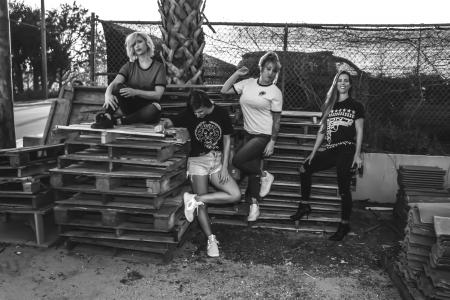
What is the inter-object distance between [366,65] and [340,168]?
8.24 ft

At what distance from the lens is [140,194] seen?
3971 mm

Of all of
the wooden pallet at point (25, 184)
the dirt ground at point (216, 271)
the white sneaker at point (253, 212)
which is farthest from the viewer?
the white sneaker at point (253, 212)

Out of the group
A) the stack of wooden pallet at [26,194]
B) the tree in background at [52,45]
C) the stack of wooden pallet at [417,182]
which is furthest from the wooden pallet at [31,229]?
the tree in background at [52,45]

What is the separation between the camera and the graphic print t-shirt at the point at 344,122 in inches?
186

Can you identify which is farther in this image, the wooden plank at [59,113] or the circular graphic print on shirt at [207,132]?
the wooden plank at [59,113]

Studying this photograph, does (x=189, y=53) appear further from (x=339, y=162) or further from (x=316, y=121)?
(x=339, y=162)

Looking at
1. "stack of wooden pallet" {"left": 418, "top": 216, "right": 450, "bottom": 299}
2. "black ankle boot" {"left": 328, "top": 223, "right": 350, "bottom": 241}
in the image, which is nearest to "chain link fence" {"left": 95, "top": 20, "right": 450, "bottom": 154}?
"black ankle boot" {"left": 328, "top": 223, "right": 350, "bottom": 241}

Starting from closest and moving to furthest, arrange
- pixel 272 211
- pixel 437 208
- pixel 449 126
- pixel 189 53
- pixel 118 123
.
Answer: pixel 437 208 → pixel 118 123 → pixel 272 211 → pixel 189 53 → pixel 449 126

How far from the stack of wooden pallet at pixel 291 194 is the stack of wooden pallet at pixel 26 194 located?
2.07 metres

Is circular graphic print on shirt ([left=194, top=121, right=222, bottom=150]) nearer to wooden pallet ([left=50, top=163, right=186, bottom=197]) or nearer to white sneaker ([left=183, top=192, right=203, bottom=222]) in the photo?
wooden pallet ([left=50, top=163, right=186, bottom=197])

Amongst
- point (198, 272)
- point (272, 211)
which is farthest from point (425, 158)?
point (198, 272)

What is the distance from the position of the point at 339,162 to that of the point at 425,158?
92.6 inches

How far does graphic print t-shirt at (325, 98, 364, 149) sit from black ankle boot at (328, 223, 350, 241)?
104 centimetres

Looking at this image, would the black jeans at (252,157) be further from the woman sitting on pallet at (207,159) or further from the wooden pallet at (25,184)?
the wooden pallet at (25,184)
